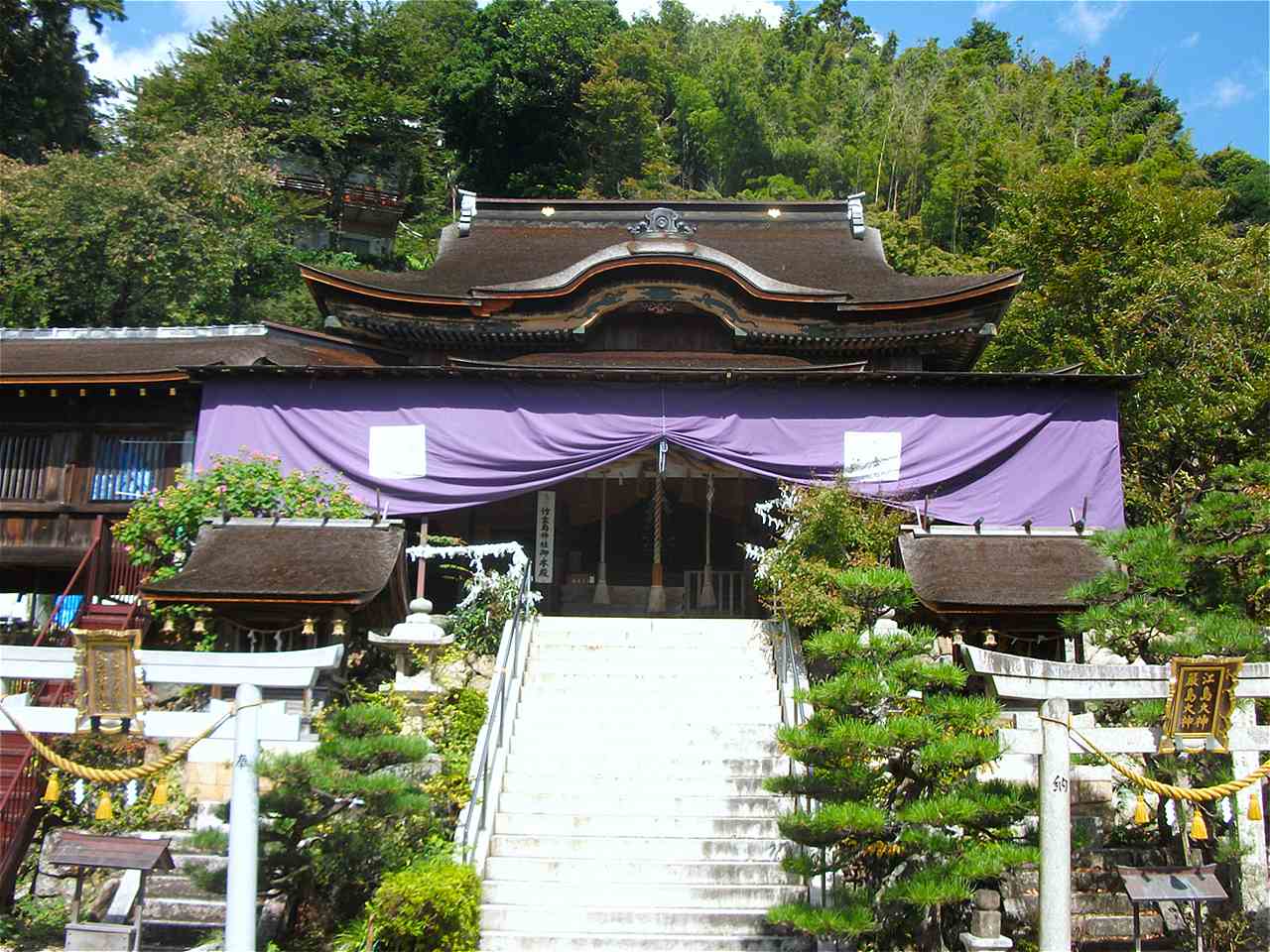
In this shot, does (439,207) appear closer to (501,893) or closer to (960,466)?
(960,466)

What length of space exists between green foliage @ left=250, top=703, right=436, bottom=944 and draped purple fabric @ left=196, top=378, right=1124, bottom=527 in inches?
276

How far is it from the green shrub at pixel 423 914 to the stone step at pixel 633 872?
121 centimetres

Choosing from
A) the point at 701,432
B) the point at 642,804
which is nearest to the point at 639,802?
the point at 642,804

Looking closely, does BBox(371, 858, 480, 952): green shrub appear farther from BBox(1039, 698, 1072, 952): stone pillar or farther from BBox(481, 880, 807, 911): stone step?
BBox(1039, 698, 1072, 952): stone pillar

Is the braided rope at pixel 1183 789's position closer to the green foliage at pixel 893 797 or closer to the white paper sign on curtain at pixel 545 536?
the green foliage at pixel 893 797

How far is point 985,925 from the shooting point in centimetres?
870

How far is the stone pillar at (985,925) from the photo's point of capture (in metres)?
8.63

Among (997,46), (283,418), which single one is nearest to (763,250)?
(283,418)

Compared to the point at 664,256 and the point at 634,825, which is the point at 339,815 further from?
the point at 664,256

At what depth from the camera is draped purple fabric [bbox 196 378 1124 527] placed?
1606 cm

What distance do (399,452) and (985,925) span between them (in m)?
10.2

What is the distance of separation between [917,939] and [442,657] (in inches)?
240

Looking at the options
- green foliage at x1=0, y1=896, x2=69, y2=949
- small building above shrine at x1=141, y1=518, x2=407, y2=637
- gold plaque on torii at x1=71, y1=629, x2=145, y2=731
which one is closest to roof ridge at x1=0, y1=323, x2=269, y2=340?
small building above shrine at x1=141, y1=518, x2=407, y2=637

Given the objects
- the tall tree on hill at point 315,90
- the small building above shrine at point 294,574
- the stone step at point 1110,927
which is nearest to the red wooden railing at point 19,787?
the small building above shrine at point 294,574
